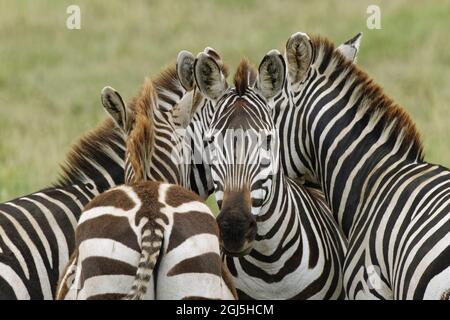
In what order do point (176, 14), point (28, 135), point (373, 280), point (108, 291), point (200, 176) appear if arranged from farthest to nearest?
point (176, 14), point (28, 135), point (200, 176), point (373, 280), point (108, 291)

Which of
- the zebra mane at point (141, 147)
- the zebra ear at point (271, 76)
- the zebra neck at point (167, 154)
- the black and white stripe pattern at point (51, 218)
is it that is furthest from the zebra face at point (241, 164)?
the black and white stripe pattern at point (51, 218)

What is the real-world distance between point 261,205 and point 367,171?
109cm

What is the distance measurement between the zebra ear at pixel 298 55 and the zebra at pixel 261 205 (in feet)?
1.03

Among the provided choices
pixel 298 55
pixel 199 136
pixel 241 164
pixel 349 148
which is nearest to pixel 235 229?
pixel 241 164

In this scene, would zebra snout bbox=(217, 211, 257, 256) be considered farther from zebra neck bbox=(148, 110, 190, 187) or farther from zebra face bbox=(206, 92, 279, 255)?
zebra neck bbox=(148, 110, 190, 187)

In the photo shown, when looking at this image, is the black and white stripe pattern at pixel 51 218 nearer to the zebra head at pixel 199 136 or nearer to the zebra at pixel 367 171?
the zebra head at pixel 199 136

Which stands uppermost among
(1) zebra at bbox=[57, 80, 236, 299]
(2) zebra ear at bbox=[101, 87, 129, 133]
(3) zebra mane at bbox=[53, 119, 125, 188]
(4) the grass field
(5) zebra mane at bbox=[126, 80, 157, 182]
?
(4) the grass field

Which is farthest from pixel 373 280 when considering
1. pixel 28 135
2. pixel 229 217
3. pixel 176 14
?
pixel 176 14

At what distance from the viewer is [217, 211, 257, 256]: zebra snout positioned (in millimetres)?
6988

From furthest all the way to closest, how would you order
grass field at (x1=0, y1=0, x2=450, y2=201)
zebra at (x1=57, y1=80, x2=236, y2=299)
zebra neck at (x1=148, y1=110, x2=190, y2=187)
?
grass field at (x1=0, y1=0, x2=450, y2=201) < zebra neck at (x1=148, y1=110, x2=190, y2=187) < zebra at (x1=57, y1=80, x2=236, y2=299)

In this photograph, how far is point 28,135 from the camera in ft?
54.6

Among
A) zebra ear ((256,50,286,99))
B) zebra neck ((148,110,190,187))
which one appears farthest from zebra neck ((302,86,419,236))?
zebra neck ((148,110,190,187))

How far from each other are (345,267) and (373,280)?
0.33 metres

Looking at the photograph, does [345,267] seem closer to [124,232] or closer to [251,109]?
[251,109]
